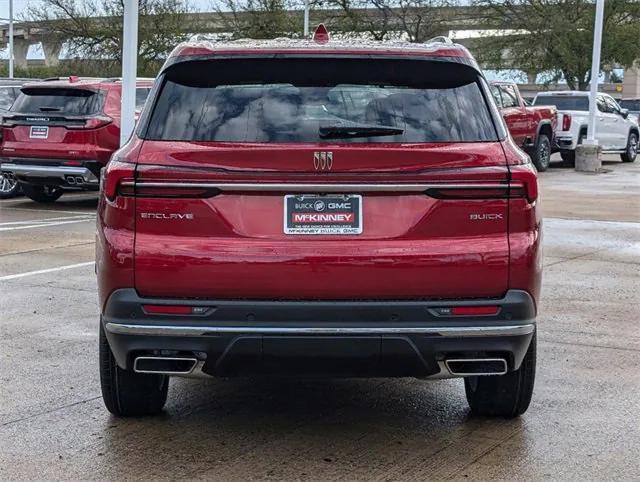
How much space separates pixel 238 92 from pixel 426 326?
1.34 m

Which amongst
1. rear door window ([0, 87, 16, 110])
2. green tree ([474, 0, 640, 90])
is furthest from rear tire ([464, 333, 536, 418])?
green tree ([474, 0, 640, 90])

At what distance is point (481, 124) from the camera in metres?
4.80

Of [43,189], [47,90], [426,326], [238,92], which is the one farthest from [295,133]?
[43,189]

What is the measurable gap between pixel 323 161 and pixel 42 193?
12772mm

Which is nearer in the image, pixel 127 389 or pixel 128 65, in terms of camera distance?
pixel 127 389

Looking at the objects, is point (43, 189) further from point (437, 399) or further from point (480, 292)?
point (480, 292)

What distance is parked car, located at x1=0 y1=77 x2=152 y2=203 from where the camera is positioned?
48.7 feet

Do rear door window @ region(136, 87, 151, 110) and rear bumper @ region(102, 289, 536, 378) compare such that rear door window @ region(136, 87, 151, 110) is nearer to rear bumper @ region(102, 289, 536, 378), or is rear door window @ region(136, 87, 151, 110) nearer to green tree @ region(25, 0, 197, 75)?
rear bumper @ region(102, 289, 536, 378)

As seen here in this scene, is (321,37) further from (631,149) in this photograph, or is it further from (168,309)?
(631,149)

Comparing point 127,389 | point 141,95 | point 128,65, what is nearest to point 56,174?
point 141,95

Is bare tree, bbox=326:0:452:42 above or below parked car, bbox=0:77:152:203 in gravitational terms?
above

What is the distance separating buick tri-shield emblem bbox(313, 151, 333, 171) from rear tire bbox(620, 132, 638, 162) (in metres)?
26.2

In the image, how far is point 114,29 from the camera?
45594 mm

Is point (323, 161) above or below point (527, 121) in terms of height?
above
